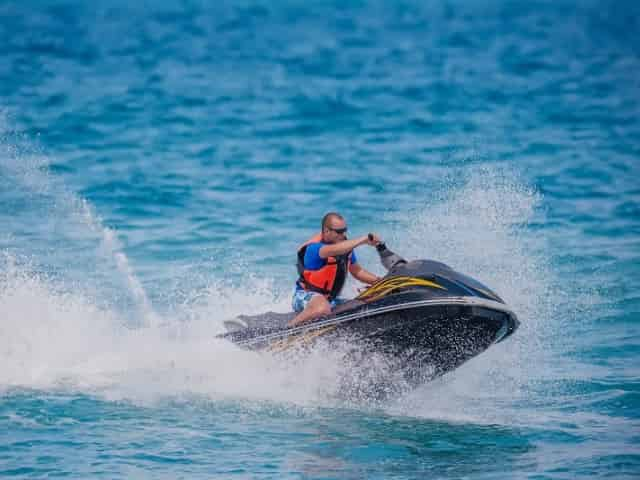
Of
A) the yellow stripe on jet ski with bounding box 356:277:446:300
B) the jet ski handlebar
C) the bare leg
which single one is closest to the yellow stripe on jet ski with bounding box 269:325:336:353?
the bare leg

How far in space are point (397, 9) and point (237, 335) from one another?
7407cm

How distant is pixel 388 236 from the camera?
16562mm

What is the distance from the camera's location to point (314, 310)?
10.4 meters

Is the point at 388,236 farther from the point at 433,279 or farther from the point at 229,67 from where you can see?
the point at 229,67

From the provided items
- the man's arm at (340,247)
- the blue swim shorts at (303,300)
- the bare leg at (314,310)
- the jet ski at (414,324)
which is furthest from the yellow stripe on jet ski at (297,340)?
the man's arm at (340,247)

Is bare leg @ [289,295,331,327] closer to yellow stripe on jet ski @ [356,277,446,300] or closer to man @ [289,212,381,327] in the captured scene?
man @ [289,212,381,327]

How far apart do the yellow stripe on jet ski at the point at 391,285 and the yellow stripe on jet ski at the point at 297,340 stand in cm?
44

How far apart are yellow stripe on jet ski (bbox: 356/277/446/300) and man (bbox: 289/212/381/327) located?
14.4 inches

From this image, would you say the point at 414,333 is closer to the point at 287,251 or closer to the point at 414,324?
the point at 414,324

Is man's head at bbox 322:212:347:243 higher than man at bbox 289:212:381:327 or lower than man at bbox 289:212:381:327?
higher

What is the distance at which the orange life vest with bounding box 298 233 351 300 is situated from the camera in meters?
10.6

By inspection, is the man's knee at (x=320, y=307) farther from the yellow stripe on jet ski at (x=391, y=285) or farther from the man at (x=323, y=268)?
the yellow stripe on jet ski at (x=391, y=285)

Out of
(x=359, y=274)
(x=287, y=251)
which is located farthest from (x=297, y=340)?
(x=287, y=251)

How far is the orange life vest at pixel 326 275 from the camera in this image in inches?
416
